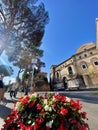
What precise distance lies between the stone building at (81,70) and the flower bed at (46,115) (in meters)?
38.1

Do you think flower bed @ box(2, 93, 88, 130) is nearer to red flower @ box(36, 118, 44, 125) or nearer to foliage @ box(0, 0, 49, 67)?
red flower @ box(36, 118, 44, 125)

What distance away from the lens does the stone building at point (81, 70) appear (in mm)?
42312

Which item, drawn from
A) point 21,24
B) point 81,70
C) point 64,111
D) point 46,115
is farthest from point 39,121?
point 81,70

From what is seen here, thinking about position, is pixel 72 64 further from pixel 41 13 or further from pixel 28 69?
pixel 41 13

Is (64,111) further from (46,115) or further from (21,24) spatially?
(21,24)

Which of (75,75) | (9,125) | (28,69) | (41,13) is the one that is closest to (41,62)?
(28,69)

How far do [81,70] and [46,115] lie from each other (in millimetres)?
43316

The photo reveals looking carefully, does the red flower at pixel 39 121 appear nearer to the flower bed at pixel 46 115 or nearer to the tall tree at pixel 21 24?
the flower bed at pixel 46 115

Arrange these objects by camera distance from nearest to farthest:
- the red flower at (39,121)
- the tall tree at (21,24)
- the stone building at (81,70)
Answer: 1. the red flower at (39,121)
2. the tall tree at (21,24)
3. the stone building at (81,70)

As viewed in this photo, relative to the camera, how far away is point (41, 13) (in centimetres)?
2211

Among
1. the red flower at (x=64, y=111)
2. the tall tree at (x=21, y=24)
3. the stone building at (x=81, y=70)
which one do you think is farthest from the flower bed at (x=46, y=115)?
the stone building at (x=81, y=70)

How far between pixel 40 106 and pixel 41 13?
19808 mm

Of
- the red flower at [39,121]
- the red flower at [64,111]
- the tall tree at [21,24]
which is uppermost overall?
the tall tree at [21,24]

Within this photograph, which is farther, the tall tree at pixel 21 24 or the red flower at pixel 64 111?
the tall tree at pixel 21 24
